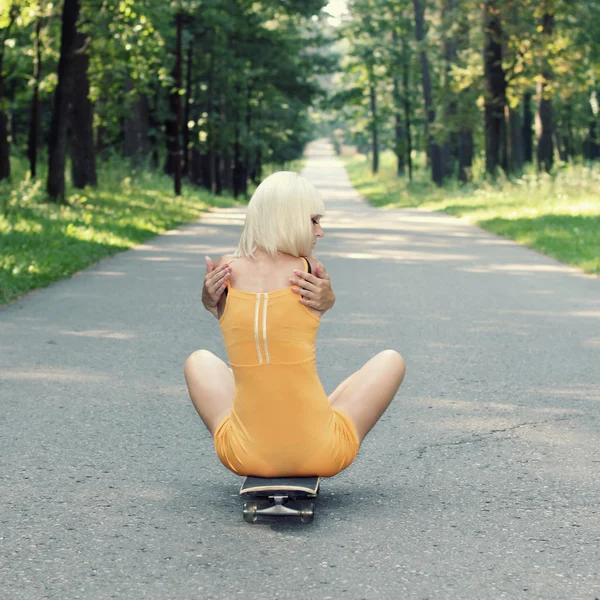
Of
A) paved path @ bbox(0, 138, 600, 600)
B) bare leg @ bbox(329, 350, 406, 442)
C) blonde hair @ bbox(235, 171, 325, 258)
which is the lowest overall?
paved path @ bbox(0, 138, 600, 600)

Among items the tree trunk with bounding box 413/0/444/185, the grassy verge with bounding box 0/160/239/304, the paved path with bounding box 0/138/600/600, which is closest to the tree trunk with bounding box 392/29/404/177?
the tree trunk with bounding box 413/0/444/185

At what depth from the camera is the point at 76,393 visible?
25.8ft

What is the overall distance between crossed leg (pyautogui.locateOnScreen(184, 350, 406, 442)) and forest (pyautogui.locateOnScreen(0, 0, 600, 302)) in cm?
800

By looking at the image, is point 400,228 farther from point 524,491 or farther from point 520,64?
point 524,491

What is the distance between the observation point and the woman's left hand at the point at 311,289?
472cm

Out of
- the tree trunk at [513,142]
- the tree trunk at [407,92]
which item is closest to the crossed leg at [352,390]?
the tree trunk at [513,142]

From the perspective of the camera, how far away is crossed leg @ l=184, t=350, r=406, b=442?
5.26m

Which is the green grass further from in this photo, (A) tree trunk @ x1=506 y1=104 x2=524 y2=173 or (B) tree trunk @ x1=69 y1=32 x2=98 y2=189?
(B) tree trunk @ x1=69 y1=32 x2=98 y2=189

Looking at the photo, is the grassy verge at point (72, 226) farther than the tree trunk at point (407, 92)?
No

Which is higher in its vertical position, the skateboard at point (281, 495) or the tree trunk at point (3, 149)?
the tree trunk at point (3, 149)

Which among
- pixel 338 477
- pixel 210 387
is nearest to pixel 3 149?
pixel 338 477

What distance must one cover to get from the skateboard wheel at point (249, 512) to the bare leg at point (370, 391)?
1.94ft

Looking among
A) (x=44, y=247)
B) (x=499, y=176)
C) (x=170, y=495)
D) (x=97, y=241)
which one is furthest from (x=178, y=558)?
(x=499, y=176)

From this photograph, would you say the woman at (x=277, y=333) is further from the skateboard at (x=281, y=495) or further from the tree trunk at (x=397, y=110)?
the tree trunk at (x=397, y=110)
